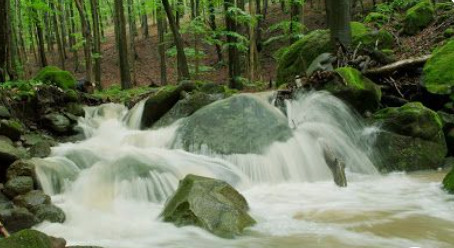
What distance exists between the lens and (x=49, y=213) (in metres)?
5.34

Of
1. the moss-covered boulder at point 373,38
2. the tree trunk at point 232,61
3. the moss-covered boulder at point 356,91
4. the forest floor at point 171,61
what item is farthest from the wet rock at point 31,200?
the forest floor at point 171,61

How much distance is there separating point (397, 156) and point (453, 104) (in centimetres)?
184

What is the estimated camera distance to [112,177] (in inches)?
272

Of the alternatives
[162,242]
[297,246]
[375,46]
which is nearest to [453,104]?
[375,46]

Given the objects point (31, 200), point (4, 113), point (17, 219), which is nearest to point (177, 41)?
point (4, 113)

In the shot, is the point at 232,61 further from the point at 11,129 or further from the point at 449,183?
the point at 449,183

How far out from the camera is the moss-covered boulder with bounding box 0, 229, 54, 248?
131 inches

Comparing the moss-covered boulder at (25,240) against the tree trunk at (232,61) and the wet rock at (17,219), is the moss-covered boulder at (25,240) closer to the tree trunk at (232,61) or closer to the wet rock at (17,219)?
the wet rock at (17,219)

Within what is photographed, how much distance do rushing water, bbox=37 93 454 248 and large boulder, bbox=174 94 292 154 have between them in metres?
0.18

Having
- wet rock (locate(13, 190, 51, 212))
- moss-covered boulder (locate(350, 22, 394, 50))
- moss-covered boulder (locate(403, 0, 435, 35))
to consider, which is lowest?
wet rock (locate(13, 190, 51, 212))

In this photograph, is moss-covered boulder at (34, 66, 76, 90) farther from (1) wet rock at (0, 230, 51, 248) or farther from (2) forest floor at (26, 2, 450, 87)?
(1) wet rock at (0, 230, 51, 248)

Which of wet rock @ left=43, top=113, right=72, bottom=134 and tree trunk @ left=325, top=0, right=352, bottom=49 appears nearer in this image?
wet rock @ left=43, top=113, right=72, bottom=134

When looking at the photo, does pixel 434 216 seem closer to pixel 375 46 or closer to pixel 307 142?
pixel 307 142

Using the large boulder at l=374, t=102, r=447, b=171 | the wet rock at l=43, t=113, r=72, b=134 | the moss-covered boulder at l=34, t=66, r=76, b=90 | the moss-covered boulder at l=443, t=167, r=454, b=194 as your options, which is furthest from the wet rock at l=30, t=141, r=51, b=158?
the moss-covered boulder at l=443, t=167, r=454, b=194
